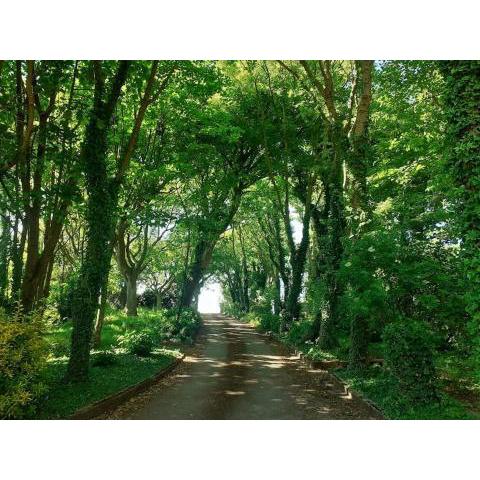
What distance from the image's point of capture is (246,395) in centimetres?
1072

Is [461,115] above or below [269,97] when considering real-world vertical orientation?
below

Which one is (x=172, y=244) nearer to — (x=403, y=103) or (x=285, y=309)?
(x=285, y=309)

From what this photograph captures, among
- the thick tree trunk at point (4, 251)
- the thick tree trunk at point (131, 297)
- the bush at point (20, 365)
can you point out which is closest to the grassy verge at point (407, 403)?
the bush at point (20, 365)

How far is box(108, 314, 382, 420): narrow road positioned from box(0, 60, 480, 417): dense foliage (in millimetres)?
1022

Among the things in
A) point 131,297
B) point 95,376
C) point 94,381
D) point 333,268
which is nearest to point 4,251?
point 95,376

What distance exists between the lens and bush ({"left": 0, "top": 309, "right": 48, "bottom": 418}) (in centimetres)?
689

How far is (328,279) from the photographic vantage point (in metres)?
15.6

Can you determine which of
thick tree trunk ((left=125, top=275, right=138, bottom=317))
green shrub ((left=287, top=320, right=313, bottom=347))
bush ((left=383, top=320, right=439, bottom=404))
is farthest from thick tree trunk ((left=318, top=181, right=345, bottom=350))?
thick tree trunk ((left=125, top=275, right=138, bottom=317))

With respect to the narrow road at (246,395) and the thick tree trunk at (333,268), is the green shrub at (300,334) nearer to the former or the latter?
the thick tree trunk at (333,268)

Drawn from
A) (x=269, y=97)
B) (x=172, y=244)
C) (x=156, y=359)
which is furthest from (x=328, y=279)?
(x=172, y=244)

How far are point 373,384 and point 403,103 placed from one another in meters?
10.5

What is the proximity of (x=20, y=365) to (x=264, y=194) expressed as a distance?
21875 mm

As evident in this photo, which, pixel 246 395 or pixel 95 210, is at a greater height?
pixel 95 210

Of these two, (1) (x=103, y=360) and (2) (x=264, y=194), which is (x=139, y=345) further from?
(2) (x=264, y=194)
